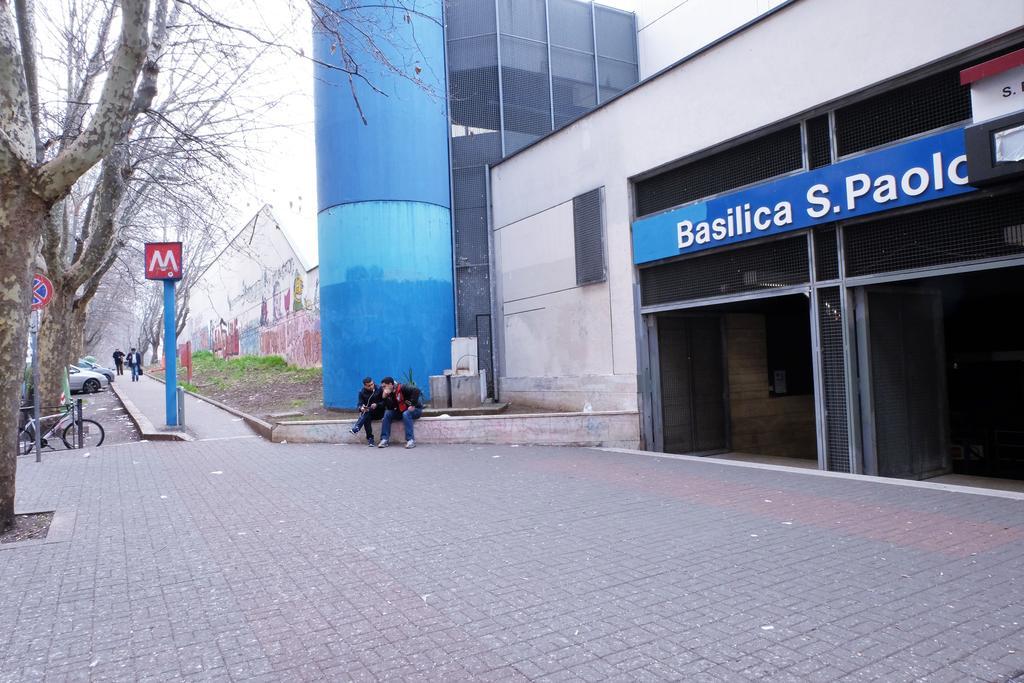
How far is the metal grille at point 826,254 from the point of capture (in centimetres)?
879

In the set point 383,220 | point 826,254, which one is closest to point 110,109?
point 826,254

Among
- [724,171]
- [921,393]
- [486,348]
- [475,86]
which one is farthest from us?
[475,86]

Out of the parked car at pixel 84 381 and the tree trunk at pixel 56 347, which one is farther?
the parked car at pixel 84 381

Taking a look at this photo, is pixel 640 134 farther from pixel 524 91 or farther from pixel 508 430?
pixel 524 91

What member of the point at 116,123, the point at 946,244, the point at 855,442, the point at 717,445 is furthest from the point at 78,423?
the point at 946,244

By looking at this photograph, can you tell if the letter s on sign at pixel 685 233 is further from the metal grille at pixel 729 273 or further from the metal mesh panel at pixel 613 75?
the metal mesh panel at pixel 613 75

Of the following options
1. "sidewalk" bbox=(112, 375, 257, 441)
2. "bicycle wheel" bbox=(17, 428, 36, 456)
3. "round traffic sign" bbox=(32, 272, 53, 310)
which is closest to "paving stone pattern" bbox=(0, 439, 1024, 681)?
"round traffic sign" bbox=(32, 272, 53, 310)

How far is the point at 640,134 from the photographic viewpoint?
38.1 feet

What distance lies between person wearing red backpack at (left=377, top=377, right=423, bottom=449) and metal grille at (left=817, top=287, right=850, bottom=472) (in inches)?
249

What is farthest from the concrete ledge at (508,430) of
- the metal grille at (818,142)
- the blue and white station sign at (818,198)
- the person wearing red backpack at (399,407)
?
the metal grille at (818,142)

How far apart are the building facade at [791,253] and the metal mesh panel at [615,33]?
16.8ft

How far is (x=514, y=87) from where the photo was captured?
54.1 feet

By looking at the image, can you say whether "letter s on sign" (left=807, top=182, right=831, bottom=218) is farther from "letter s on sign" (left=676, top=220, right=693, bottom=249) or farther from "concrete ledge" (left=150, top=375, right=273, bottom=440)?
"concrete ledge" (left=150, top=375, right=273, bottom=440)

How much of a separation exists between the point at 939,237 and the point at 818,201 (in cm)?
150
